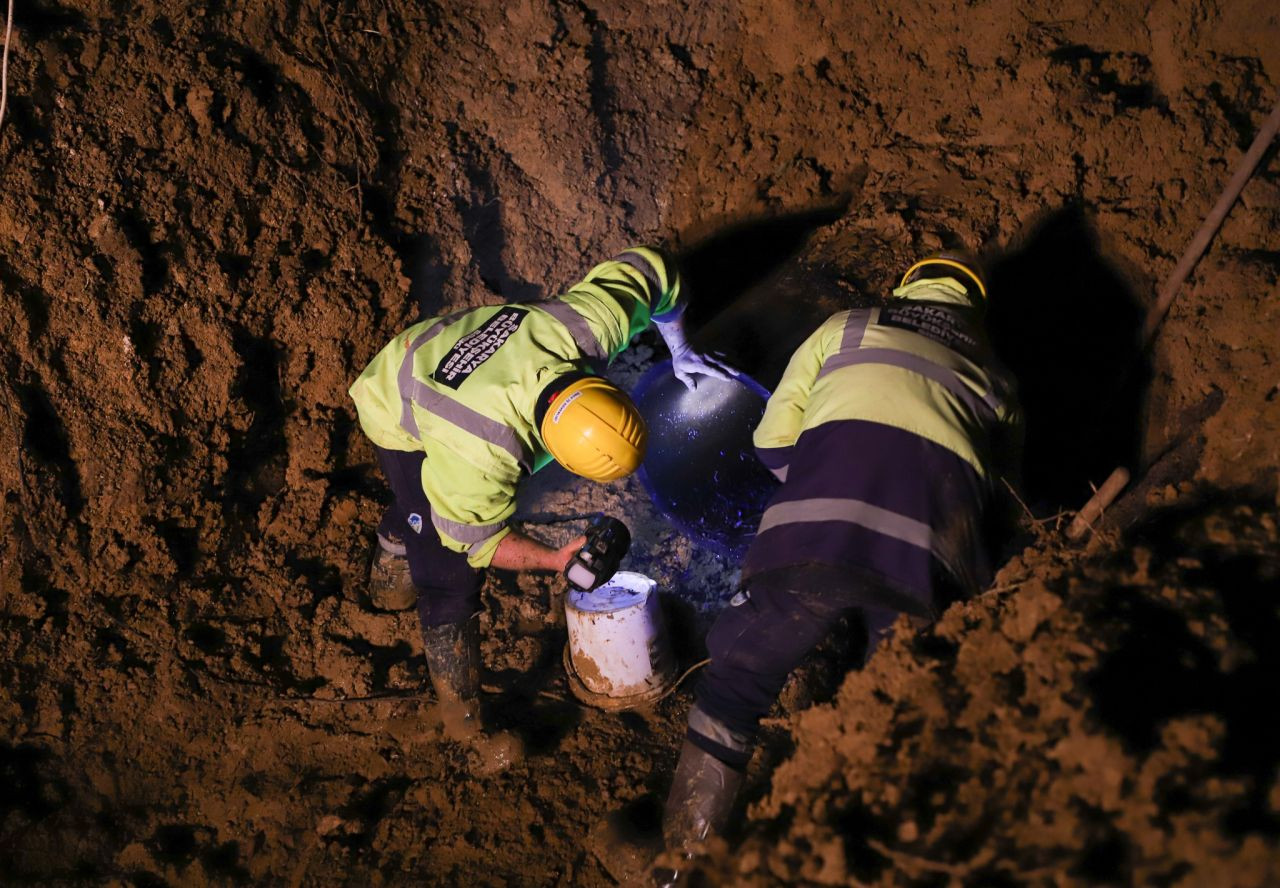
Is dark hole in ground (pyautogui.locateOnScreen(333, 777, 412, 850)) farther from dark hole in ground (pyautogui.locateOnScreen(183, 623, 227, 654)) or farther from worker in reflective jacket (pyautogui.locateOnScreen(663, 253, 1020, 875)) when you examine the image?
worker in reflective jacket (pyautogui.locateOnScreen(663, 253, 1020, 875))

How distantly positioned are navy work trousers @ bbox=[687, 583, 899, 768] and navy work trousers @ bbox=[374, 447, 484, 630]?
3.30 ft

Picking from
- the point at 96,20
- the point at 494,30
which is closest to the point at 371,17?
the point at 494,30

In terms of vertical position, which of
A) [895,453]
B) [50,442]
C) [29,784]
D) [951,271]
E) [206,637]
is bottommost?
[29,784]

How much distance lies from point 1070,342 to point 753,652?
2.18 meters

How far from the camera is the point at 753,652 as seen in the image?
2584mm

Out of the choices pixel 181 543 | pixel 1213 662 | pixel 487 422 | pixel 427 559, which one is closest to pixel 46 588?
pixel 181 543

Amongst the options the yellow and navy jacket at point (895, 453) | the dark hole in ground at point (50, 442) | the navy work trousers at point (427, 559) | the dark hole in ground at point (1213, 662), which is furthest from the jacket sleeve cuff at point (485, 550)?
the dark hole in ground at point (1213, 662)

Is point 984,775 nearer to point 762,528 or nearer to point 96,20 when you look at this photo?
point 762,528

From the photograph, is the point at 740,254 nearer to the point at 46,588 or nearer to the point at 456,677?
the point at 456,677

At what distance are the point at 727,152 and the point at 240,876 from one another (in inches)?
147

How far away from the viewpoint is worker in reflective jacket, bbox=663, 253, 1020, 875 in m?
2.28

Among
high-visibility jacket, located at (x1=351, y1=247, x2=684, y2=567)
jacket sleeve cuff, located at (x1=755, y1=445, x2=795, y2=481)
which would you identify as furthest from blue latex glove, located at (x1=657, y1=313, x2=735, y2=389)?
jacket sleeve cuff, located at (x1=755, y1=445, x2=795, y2=481)

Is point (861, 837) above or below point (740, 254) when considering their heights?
below

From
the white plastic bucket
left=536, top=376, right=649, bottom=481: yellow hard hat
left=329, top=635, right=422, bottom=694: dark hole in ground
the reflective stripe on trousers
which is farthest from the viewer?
left=329, top=635, right=422, bottom=694: dark hole in ground
